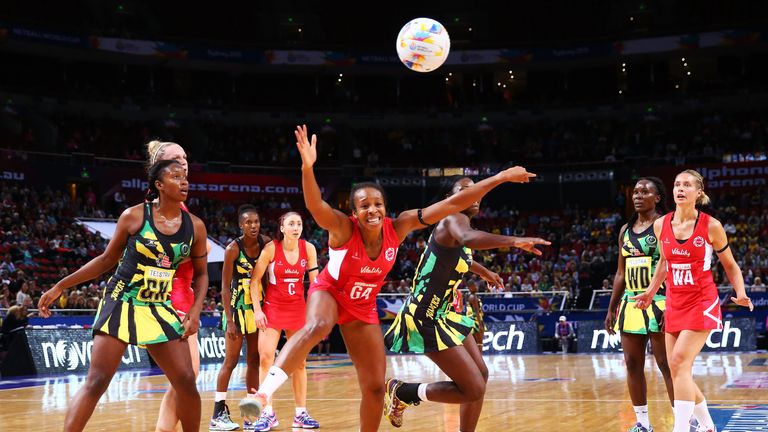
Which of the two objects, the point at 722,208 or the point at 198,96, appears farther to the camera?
the point at 198,96

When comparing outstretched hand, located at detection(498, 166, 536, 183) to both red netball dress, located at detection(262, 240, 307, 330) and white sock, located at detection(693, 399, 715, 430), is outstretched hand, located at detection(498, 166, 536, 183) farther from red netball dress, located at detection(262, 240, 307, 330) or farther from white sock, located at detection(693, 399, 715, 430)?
red netball dress, located at detection(262, 240, 307, 330)

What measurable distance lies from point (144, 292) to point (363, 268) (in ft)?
4.91

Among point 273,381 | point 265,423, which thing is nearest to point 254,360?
point 265,423

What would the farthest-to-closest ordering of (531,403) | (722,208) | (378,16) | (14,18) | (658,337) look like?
(378,16) < (14,18) < (722,208) < (531,403) < (658,337)

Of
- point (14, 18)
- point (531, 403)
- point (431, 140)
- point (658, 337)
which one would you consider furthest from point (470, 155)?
point (658, 337)

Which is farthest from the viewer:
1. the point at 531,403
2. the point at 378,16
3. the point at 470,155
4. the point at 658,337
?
the point at 378,16

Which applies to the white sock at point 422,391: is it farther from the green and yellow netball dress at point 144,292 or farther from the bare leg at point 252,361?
the bare leg at point 252,361

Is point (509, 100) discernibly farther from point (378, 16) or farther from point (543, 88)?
point (378, 16)

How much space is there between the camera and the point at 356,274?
20.4 ft

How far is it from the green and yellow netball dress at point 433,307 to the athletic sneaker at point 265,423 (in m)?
2.67

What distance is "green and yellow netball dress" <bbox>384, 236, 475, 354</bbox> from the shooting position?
695 centimetres

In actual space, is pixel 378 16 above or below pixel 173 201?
above

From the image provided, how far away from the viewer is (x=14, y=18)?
1535 inches

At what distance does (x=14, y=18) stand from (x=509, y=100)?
24295mm
